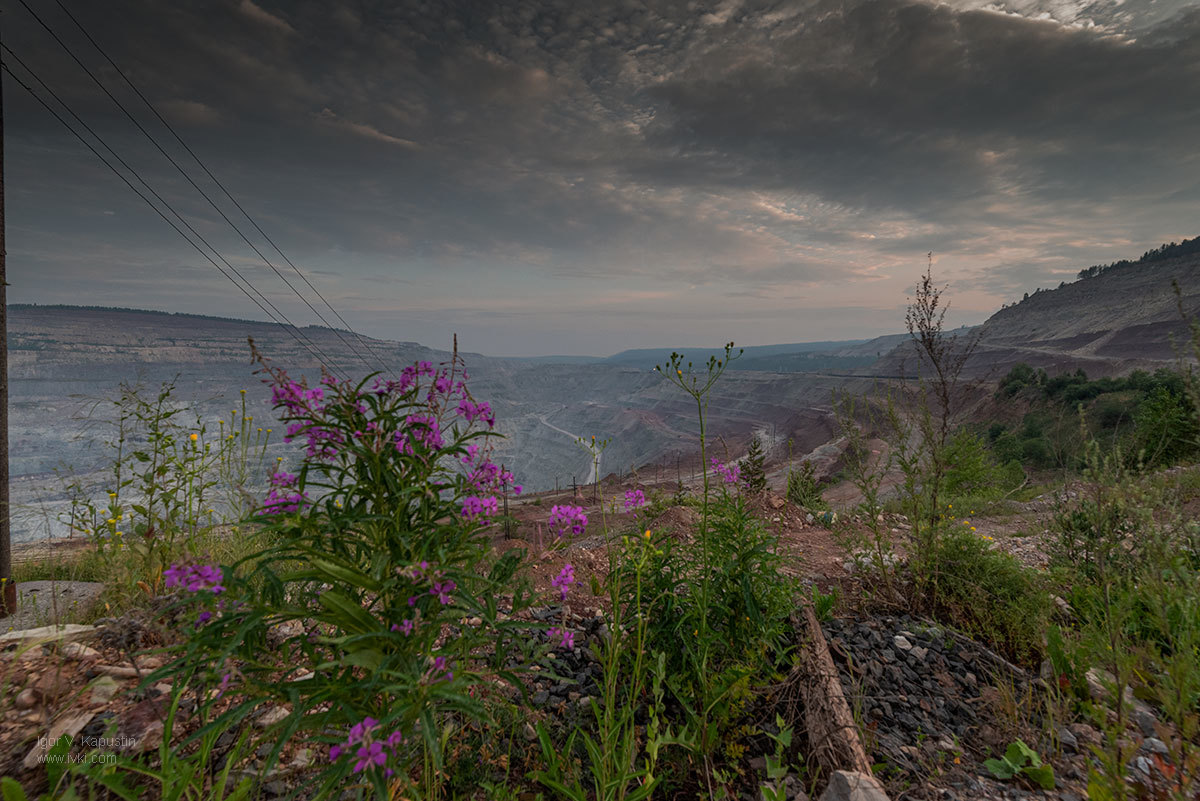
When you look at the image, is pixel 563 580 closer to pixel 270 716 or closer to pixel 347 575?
pixel 347 575

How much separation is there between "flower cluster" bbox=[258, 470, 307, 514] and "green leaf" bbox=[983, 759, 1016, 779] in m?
3.16

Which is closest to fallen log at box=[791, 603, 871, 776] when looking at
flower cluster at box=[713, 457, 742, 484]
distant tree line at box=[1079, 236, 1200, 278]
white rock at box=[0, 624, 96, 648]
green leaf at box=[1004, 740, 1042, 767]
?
green leaf at box=[1004, 740, 1042, 767]

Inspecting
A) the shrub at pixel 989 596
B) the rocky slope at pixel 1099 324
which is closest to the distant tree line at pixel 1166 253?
the rocky slope at pixel 1099 324

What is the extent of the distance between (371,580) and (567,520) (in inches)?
31.3

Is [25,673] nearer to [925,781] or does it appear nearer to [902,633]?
[925,781]

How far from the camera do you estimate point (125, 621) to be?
9.02 feet

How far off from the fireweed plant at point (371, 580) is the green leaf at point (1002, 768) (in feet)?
6.94

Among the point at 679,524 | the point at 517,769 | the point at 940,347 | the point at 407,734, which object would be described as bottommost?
the point at 679,524

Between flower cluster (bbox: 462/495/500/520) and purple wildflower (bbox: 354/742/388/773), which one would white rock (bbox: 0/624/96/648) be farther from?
flower cluster (bbox: 462/495/500/520)

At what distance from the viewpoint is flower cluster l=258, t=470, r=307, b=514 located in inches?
65.7

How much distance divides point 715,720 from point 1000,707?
162 cm

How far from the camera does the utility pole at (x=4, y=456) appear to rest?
441 cm

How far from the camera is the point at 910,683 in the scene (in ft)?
8.95

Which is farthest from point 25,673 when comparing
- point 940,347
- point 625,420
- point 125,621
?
point 625,420
